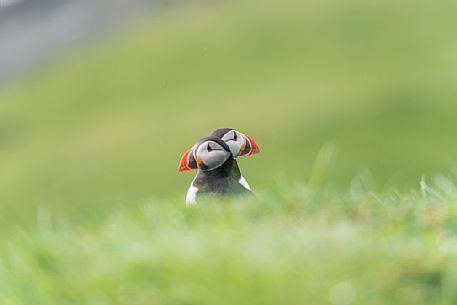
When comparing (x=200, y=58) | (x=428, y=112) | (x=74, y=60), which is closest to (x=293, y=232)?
(x=428, y=112)

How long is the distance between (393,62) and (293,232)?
2600 inches

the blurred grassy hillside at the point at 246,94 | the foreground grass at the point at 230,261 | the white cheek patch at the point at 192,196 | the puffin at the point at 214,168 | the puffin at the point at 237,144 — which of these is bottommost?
the foreground grass at the point at 230,261

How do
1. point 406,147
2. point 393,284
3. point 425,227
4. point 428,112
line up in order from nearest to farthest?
point 393,284, point 425,227, point 406,147, point 428,112

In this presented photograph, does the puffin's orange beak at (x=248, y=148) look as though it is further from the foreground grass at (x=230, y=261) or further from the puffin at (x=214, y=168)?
the foreground grass at (x=230, y=261)

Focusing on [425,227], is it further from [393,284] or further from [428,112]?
[428,112]

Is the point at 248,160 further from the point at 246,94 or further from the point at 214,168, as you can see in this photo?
the point at 214,168

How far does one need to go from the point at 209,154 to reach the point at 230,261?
1.40m

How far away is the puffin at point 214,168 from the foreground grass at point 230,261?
1.67ft

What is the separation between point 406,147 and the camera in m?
53.0

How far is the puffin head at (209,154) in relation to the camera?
180 inches

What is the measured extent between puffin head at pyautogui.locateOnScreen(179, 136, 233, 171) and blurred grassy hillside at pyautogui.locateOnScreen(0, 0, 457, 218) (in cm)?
3951

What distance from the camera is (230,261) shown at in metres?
3.22

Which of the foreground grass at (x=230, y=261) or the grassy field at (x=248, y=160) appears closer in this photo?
the foreground grass at (x=230, y=261)

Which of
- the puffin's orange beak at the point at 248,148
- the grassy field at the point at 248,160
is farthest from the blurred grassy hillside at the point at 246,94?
the puffin's orange beak at the point at 248,148
